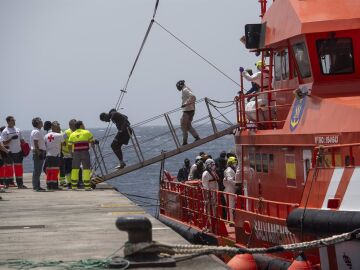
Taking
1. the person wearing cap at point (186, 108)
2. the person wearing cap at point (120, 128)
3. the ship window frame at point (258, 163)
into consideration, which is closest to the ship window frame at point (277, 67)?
the ship window frame at point (258, 163)

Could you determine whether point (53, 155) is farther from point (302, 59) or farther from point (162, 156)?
point (302, 59)

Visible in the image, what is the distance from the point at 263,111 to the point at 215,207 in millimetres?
2017

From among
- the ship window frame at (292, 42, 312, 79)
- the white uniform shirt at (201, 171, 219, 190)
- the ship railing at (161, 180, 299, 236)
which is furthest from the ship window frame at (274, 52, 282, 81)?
the white uniform shirt at (201, 171, 219, 190)

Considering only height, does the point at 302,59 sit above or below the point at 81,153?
above

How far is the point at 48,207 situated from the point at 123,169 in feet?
19.2

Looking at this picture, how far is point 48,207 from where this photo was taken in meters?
15.8

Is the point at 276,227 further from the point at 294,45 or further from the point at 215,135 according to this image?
the point at 215,135

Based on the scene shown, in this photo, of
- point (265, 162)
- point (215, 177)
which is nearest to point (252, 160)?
point (265, 162)

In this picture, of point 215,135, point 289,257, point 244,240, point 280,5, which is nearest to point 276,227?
point 289,257

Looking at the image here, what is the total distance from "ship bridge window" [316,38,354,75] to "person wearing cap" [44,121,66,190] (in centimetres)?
867

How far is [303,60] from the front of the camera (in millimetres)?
12922

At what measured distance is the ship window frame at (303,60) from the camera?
12.8 meters

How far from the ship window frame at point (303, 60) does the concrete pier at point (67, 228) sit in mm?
2956

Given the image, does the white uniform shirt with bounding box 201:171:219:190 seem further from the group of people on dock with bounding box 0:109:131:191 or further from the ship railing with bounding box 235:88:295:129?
the group of people on dock with bounding box 0:109:131:191
